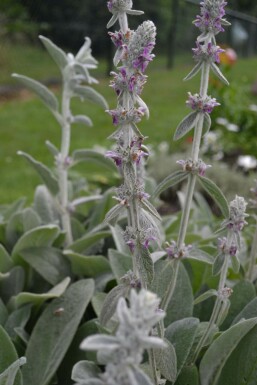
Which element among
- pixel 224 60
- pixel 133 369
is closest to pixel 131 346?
pixel 133 369

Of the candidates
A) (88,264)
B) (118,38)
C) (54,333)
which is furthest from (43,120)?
(118,38)

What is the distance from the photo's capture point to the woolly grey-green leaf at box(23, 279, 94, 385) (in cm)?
190

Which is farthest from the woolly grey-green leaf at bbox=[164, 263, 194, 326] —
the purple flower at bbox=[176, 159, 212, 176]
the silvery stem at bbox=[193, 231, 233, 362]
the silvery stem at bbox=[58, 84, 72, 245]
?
the silvery stem at bbox=[58, 84, 72, 245]

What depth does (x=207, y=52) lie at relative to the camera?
4.99 feet

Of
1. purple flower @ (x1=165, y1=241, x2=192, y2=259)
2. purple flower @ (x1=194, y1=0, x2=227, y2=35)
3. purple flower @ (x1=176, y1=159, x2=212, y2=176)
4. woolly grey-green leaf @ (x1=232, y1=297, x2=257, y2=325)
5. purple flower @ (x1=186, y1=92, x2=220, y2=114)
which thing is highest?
purple flower @ (x1=194, y1=0, x2=227, y2=35)

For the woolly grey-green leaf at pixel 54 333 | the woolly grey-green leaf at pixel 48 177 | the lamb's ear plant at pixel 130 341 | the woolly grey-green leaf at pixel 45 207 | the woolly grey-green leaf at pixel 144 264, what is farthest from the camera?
the woolly grey-green leaf at pixel 45 207

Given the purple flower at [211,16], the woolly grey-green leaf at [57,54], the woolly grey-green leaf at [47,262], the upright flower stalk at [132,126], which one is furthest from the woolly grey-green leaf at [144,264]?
the woolly grey-green leaf at [57,54]

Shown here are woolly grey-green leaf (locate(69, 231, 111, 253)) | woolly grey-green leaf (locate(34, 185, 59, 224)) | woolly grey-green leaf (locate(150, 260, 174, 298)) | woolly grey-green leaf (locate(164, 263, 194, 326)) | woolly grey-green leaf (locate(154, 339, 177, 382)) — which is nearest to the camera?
woolly grey-green leaf (locate(154, 339, 177, 382))

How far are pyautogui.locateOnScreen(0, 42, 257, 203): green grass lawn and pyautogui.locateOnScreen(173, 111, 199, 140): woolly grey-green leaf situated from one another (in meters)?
2.90

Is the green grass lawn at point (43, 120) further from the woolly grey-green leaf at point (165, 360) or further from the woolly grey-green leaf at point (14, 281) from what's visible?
the woolly grey-green leaf at point (165, 360)

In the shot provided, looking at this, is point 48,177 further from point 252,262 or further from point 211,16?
point 211,16

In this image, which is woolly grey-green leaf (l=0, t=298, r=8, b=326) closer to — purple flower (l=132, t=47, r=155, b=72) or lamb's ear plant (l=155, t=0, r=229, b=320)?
lamb's ear plant (l=155, t=0, r=229, b=320)

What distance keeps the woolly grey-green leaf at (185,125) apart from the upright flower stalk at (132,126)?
129mm

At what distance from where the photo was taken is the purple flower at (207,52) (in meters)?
1.52
